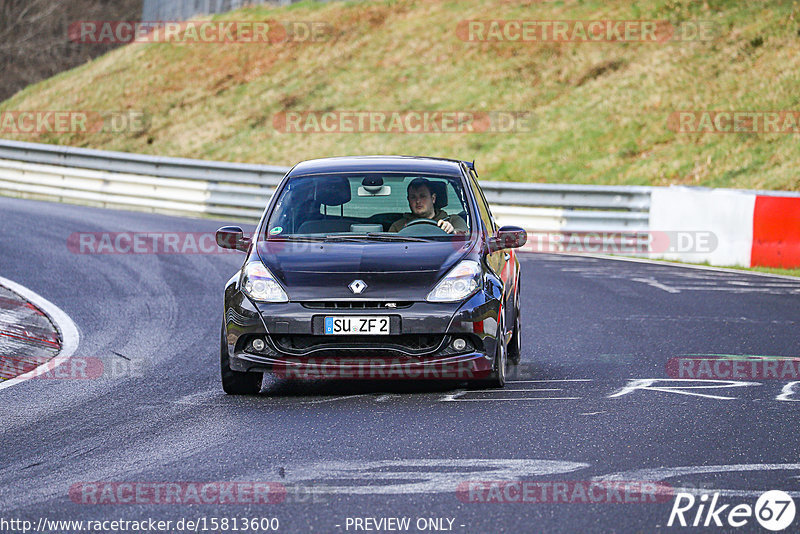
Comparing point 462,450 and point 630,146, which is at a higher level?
point 630,146

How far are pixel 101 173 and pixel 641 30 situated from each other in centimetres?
1742

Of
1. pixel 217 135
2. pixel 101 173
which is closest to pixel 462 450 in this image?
pixel 101 173

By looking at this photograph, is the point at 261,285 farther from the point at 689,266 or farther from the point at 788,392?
the point at 689,266

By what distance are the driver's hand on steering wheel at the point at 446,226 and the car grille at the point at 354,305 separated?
1.16 meters

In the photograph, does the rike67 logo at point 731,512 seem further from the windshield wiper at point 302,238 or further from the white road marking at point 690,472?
the windshield wiper at point 302,238

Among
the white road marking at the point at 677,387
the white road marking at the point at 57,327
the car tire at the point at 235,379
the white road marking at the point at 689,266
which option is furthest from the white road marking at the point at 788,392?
the white road marking at the point at 689,266

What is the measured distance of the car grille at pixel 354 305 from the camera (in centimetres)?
781

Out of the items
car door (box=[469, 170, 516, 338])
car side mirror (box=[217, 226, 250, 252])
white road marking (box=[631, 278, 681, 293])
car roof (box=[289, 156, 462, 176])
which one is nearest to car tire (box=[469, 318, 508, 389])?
car door (box=[469, 170, 516, 338])

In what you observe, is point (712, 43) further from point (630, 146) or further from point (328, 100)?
point (328, 100)

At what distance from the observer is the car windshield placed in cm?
880

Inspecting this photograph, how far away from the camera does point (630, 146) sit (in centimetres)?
3011

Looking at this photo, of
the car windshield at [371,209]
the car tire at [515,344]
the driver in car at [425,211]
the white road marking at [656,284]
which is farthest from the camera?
the white road marking at [656,284]

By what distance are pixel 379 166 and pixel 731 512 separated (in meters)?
4.73

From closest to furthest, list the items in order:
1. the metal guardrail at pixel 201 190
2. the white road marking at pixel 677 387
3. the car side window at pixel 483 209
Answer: the white road marking at pixel 677 387, the car side window at pixel 483 209, the metal guardrail at pixel 201 190
